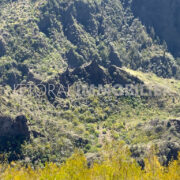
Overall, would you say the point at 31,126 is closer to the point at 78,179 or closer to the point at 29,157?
the point at 29,157

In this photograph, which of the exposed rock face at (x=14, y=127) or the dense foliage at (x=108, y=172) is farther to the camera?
the exposed rock face at (x=14, y=127)

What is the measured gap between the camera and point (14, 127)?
616 ft

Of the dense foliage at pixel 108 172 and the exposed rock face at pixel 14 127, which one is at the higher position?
the exposed rock face at pixel 14 127

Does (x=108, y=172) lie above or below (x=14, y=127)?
below

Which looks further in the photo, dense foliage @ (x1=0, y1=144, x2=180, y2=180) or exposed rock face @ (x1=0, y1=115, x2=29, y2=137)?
exposed rock face @ (x1=0, y1=115, x2=29, y2=137)

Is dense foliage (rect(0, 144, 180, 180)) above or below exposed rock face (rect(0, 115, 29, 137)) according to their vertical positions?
below

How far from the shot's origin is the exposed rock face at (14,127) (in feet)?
615

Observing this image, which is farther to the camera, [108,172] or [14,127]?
[14,127]

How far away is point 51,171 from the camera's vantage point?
10231 cm

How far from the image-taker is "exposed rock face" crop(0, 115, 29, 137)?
187 metres

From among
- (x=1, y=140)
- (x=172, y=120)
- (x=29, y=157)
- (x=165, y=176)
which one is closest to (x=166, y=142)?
(x=172, y=120)

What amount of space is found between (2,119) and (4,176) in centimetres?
8159

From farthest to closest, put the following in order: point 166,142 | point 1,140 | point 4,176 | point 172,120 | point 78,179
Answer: point 172,120, point 1,140, point 166,142, point 4,176, point 78,179

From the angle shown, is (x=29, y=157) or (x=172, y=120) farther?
(x=172, y=120)
